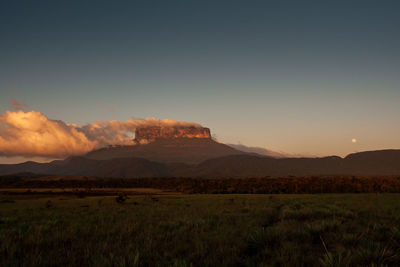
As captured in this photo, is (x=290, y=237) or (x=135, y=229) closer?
(x=290, y=237)

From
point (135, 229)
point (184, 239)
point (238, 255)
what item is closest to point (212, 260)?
point (238, 255)

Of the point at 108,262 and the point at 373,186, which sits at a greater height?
the point at 108,262

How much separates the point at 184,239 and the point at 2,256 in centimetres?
468

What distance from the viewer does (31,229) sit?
977cm

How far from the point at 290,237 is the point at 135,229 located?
562cm

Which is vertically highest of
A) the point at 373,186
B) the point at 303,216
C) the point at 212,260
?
the point at 212,260

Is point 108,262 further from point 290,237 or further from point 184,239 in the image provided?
point 290,237

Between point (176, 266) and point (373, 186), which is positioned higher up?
point (176, 266)

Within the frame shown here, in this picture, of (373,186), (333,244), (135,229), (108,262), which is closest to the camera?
(108,262)

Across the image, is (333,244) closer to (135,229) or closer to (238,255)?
(238,255)

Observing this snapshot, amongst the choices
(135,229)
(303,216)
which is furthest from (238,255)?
(303,216)

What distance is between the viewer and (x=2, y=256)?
6117mm

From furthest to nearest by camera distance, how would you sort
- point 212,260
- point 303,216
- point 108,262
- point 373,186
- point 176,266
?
1. point 373,186
2. point 303,216
3. point 212,260
4. point 108,262
5. point 176,266

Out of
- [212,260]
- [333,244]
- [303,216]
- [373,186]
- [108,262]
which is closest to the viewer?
[108,262]
